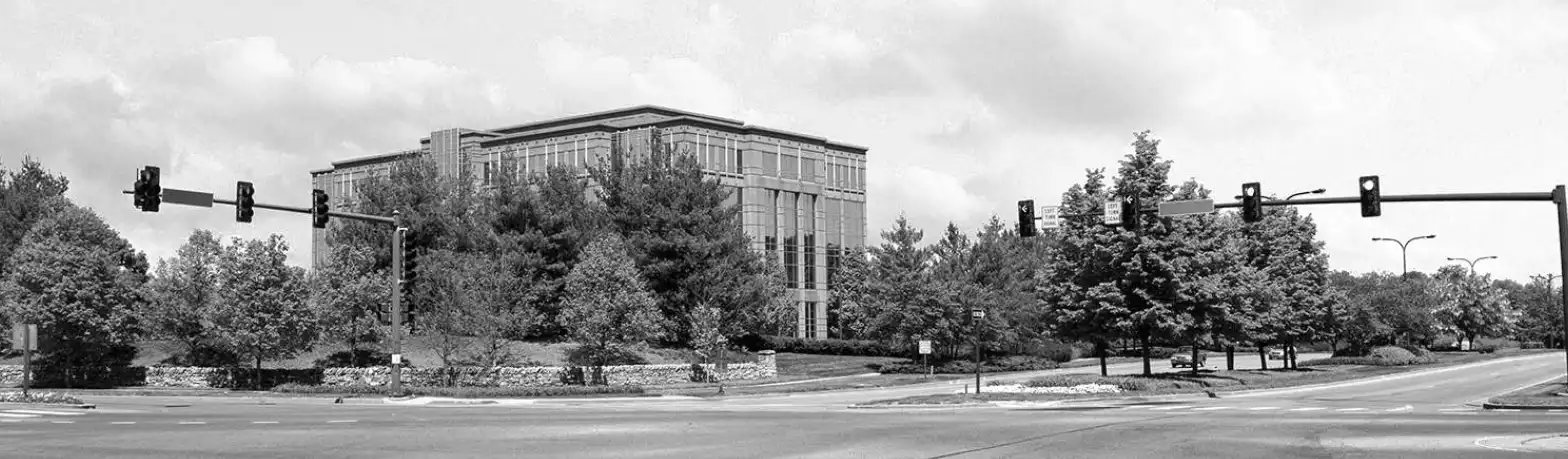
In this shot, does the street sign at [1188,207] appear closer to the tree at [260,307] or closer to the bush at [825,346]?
the tree at [260,307]

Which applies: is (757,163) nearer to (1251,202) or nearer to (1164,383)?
(1164,383)

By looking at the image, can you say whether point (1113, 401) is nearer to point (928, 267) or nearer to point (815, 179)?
point (928, 267)

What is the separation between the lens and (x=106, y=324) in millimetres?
51719

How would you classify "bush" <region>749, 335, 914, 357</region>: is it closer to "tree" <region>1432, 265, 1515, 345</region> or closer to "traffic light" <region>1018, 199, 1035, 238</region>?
"traffic light" <region>1018, 199, 1035, 238</region>

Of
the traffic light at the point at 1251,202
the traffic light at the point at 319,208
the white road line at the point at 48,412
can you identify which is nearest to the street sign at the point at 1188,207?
the traffic light at the point at 1251,202

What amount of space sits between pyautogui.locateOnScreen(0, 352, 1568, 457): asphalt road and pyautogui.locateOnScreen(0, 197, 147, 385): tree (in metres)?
21.5

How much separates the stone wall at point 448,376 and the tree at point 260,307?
1658 millimetres

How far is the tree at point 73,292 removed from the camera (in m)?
51.0

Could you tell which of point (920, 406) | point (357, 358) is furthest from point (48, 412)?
point (357, 358)

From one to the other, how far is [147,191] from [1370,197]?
2780 cm

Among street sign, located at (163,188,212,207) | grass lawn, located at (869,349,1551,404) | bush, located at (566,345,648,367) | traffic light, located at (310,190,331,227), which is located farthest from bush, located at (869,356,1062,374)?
street sign, located at (163,188,212,207)

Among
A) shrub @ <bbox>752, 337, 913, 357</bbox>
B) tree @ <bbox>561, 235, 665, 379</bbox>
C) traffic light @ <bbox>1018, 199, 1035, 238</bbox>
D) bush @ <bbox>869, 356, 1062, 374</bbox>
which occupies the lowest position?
bush @ <bbox>869, 356, 1062, 374</bbox>

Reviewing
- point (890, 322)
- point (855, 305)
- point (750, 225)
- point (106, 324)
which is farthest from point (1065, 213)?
point (750, 225)

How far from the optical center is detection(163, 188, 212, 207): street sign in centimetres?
2814
